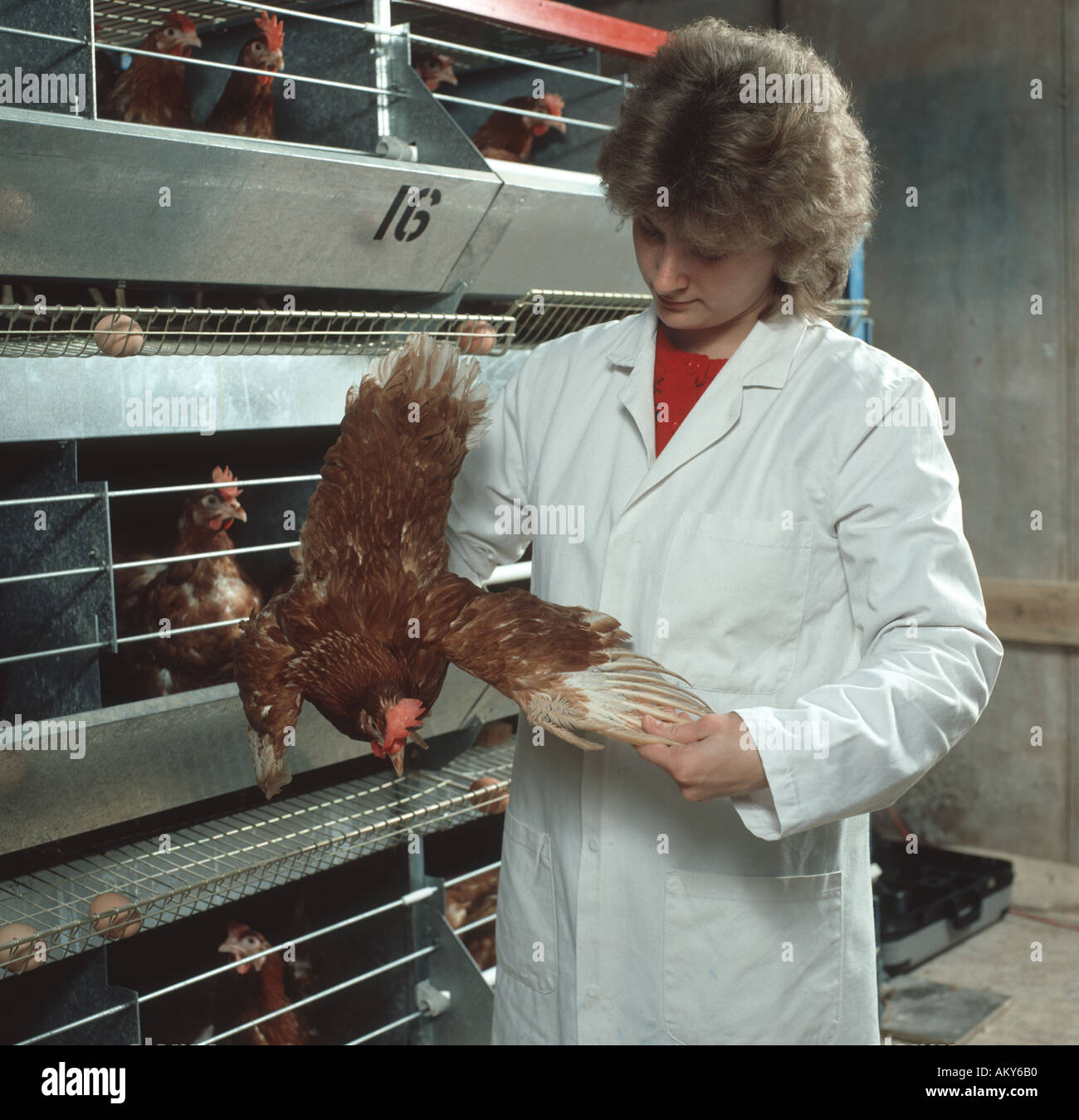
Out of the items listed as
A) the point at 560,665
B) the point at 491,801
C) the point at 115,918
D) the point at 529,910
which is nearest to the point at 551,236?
the point at 491,801

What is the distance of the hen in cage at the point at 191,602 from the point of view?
1999 millimetres

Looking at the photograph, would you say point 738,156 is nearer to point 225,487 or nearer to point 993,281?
point 225,487

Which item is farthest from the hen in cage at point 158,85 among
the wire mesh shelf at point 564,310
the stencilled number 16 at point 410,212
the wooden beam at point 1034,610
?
the wooden beam at point 1034,610

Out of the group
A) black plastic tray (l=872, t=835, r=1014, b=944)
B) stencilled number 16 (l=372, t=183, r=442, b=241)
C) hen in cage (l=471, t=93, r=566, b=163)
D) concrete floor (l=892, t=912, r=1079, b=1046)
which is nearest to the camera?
stencilled number 16 (l=372, t=183, r=442, b=241)

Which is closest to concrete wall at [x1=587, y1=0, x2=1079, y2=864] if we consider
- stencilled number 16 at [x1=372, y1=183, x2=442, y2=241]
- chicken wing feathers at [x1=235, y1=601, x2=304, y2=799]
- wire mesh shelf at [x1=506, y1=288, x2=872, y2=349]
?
wire mesh shelf at [x1=506, y1=288, x2=872, y2=349]

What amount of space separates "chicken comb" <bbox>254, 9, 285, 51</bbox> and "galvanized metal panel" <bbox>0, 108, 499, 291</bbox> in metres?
0.36

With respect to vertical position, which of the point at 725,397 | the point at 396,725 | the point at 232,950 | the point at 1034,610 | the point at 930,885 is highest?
the point at 725,397

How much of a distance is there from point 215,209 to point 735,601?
3.23ft

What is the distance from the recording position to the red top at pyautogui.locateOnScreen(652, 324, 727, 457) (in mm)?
1402

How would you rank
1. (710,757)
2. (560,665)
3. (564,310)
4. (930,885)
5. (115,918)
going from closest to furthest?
(710,757)
(560,665)
(115,918)
(564,310)
(930,885)

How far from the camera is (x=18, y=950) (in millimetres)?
1575

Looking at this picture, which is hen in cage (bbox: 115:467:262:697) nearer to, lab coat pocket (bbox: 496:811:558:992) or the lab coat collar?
lab coat pocket (bbox: 496:811:558:992)

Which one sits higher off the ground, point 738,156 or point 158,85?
point 158,85
